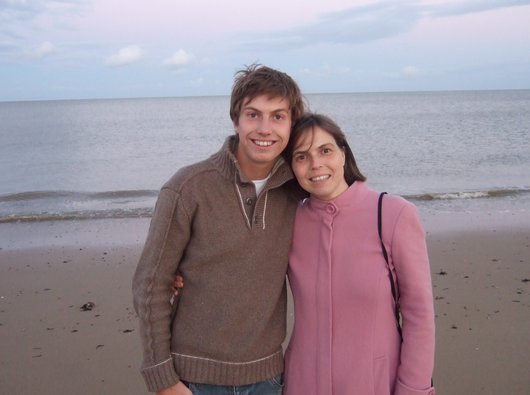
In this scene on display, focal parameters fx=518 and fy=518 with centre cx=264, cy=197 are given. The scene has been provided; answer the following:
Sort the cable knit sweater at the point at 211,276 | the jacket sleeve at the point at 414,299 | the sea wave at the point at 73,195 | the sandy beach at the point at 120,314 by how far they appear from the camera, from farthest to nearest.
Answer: the sea wave at the point at 73,195 → the sandy beach at the point at 120,314 → the cable knit sweater at the point at 211,276 → the jacket sleeve at the point at 414,299

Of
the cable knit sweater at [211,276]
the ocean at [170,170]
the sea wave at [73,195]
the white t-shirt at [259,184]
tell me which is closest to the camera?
the cable knit sweater at [211,276]

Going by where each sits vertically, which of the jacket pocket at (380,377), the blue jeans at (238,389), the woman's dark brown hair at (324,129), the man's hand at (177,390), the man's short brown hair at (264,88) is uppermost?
the man's short brown hair at (264,88)

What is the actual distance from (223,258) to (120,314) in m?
4.18

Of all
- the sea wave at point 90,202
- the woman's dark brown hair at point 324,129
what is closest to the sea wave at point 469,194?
the sea wave at point 90,202

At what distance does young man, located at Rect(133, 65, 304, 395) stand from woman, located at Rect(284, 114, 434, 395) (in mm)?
132

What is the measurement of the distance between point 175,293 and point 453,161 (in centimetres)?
2143

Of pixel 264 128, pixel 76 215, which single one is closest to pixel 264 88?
pixel 264 128

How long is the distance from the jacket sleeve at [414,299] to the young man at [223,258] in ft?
1.78

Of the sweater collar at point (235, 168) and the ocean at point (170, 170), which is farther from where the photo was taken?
the ocean at point (170, 170)

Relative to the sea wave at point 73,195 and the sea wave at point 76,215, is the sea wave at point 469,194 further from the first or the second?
the sea wave at point 73,195

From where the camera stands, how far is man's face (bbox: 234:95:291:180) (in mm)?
2311

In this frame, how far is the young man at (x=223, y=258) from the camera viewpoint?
229cm

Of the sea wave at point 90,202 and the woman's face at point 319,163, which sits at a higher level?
the woman's face at point 319,163

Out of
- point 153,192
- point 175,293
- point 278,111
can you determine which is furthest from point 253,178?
point 153,192
